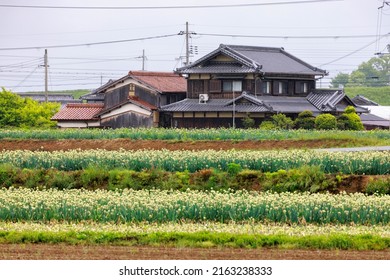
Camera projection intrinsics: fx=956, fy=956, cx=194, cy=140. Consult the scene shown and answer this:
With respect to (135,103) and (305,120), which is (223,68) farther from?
(305,120)

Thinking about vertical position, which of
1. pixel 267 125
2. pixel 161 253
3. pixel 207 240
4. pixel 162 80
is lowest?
pixel 161 253

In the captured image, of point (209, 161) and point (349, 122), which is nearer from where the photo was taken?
point (209, 161)

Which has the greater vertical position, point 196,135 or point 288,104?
point 288,104

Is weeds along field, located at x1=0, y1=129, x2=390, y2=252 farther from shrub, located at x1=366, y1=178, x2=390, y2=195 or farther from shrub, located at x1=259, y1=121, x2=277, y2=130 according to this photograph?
shrub, located at x1=259, y1=121, x2=277, y2=130

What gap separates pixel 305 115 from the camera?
5784 centimetres

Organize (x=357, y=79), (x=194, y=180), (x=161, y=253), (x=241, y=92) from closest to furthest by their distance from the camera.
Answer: (x=161, y=253) < (x=194, y=180) < (x=241, y=92) < (x=357, y=79)

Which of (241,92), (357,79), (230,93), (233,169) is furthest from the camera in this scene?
(357,79)

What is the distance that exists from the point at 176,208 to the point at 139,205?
0.95 m

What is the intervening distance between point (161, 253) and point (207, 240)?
1.68 m

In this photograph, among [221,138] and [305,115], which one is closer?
[221,138]

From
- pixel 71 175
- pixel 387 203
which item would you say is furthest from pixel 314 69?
pixel 387 203

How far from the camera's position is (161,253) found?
62.1 feet

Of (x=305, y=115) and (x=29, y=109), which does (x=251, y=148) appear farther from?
(x=29, y=109)

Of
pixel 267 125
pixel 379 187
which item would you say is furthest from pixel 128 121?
pixel 379 187
